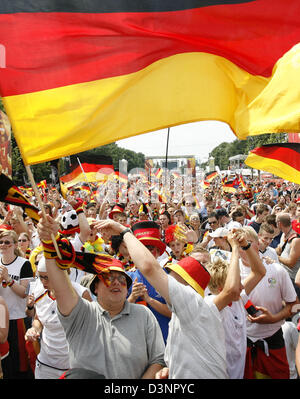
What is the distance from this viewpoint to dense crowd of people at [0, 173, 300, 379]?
2592 millimetres

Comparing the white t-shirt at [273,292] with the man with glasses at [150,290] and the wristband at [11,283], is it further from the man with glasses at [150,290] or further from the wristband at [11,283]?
the wristband at [11,283]

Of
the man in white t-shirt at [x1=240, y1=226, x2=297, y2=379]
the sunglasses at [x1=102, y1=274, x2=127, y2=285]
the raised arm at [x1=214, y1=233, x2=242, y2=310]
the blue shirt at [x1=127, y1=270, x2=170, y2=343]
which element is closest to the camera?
the raised arm at [x1=214, y1=233, x2=242, y2=310]

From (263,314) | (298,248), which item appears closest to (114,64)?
(263,314)

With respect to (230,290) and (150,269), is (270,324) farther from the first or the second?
(150,269)

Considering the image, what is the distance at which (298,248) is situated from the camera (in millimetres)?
5805

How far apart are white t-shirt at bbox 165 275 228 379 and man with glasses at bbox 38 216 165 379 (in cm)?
33

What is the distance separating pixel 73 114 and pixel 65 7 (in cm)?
82

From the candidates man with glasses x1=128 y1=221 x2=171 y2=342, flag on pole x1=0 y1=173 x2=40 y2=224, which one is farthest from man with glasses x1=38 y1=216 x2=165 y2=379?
man with glasses x1=128 y1=221 x2=171 y2=342

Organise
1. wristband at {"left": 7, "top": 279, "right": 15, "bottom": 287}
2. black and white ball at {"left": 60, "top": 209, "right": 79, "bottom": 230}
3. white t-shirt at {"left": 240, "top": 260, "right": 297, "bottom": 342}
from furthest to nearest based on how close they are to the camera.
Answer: black and white ball at {"left": 60, "top": 209, "right": 79, "bottom": 230} → wristband at {"left": 7, "top": 279, "right": 15, "bottom": 287} → white t-shirt at {"left": 240, "top": 260, "right": 297, "bottom": 342}

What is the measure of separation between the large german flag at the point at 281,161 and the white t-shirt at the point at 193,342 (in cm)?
349

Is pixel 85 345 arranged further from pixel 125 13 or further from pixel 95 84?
pixel 125 13

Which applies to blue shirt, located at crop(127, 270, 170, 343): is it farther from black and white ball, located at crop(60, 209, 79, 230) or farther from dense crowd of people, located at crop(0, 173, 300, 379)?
black and white ball, located at crop(60, 209, 79, 230)

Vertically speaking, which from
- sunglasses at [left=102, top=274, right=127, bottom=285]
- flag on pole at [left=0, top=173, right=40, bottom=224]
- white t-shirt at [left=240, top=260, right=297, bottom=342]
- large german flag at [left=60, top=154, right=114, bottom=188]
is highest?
flag on pole at [left=0, top=173, right=40, bottom=224]

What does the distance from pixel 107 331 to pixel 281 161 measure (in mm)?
3860
